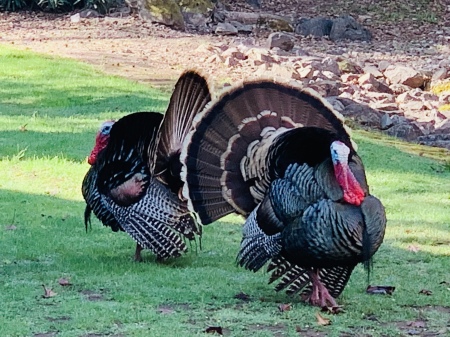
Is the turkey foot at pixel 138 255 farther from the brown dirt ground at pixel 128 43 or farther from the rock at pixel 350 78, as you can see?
the rock at pixel 350 78

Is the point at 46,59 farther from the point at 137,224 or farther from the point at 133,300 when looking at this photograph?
the point at 133,300

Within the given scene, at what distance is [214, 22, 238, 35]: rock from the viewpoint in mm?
22469

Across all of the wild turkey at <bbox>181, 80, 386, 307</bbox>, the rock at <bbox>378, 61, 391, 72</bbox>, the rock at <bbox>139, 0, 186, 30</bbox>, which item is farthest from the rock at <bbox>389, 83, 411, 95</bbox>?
the wild turkey at <bbox>181, 80, 386, 307</bbox>

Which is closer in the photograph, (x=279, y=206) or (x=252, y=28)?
(x=279, y=206)

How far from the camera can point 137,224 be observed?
7207 mm

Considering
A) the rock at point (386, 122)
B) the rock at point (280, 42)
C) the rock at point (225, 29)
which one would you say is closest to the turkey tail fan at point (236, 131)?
the rock at point (386, 122)

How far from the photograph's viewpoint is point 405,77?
19.0 metres

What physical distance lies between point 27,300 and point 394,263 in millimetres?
3013

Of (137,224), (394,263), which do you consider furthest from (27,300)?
(394,263)

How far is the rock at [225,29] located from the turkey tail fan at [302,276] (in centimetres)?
1642

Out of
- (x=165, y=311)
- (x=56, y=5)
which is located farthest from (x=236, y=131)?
(x=56, y=5)

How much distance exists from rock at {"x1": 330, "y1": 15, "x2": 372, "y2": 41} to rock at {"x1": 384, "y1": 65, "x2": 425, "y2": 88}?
5.20m

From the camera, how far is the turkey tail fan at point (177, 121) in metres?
7.22

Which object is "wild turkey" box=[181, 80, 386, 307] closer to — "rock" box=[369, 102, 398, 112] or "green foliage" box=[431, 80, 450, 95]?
"rock" box=[369, 102, 398, 112]
